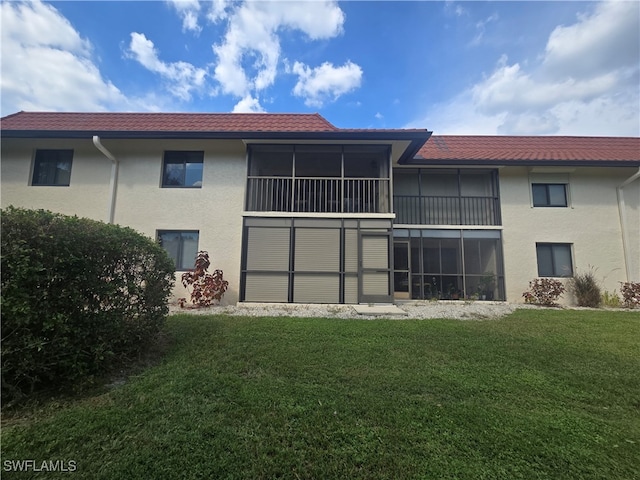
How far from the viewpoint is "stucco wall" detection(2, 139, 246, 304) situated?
989 cm

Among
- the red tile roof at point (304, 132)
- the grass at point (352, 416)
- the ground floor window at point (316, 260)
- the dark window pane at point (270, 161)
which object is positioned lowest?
the grass at point (352, 416)

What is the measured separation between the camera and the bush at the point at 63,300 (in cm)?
283

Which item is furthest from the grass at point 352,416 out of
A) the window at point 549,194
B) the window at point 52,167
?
the window at point 52,167

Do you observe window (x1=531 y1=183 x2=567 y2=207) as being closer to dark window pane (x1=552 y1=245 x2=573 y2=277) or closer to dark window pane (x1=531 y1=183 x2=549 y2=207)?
dark window pane (x1=531 y1=183 x2=549 y2=207)

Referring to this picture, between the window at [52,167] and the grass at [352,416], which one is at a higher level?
the window at [52,167]

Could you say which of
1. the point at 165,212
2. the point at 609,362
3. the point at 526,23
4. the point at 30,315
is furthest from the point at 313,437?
the point at 526,23

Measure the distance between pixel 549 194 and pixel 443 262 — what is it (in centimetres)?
465

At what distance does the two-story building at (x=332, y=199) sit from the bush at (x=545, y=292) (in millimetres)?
457

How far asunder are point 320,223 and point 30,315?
7.39 metres

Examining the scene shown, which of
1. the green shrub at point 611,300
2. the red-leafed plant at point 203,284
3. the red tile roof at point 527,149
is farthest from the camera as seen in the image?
the red tile roof at point 527,149

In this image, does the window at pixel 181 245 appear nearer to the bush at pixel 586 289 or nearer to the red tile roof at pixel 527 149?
the red tile roof at pixel 527 149

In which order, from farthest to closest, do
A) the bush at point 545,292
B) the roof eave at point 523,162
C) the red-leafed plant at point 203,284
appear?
the roof eave at point 523,162
the bush at point 545,292
the red-leafed plant at point 203,284

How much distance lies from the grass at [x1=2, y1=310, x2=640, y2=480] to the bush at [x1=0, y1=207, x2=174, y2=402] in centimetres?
43

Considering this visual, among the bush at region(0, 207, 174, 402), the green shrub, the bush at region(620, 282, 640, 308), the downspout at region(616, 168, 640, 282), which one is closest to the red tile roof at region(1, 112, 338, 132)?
the bush at region(0, 207, 174, 402)
